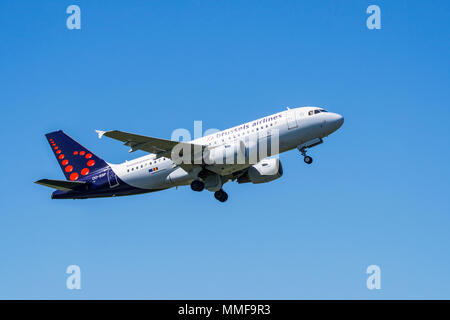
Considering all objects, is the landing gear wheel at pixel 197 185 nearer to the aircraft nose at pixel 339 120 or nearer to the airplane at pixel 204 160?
the airplane at pixel 204 160

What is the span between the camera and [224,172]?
141 feet

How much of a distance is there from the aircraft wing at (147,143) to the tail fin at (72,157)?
6.85m

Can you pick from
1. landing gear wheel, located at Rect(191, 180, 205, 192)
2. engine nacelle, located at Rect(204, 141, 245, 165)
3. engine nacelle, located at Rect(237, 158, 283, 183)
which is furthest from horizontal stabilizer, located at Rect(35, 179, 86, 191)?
engine nacelle, located at Rect(237, 158, 283, 183)

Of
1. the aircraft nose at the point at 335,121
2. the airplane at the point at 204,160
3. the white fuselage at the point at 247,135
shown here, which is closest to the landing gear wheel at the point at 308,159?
the airplane at the point at 204,160

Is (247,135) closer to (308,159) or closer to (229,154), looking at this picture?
(229,154)

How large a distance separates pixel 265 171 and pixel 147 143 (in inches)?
392

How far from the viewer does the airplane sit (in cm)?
4072

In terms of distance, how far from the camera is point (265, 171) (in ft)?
150

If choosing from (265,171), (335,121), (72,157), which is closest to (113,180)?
(72,157)
